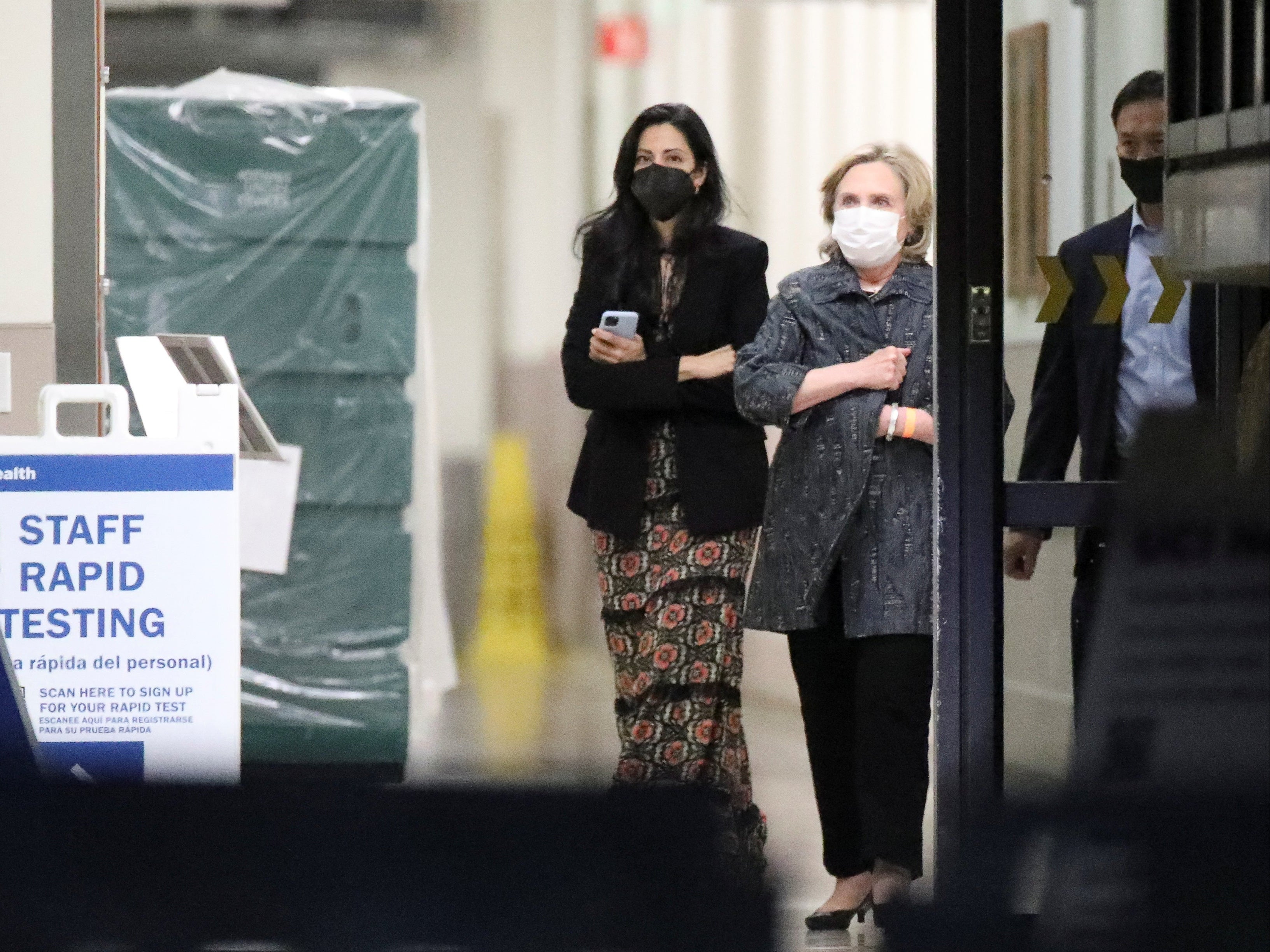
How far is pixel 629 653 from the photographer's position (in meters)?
3.34

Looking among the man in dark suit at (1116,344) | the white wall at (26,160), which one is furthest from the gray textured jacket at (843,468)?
the white wall at (26,160)

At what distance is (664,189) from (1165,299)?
1149 mm

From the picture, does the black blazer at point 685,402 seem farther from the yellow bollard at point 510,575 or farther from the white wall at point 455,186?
the yellow bollard at point 510,575

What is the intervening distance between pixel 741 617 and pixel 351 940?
281cm

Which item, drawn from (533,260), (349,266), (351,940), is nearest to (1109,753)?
(351,940)

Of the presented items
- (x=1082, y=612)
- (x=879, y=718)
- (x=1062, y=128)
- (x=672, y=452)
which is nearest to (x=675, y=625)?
(x=672, y=452)

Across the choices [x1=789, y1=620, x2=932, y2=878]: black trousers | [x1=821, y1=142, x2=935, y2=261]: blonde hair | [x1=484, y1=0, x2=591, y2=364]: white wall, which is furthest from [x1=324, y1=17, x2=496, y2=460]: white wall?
[x1=789, y1=620, x2=932, y2=878]: black trousers

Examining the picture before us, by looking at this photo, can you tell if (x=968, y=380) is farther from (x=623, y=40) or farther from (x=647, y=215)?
(x=623, y=40)

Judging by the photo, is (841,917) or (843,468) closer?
(841,917)

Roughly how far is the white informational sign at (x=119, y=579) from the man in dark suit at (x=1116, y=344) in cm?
110

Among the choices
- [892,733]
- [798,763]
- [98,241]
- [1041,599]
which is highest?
[98,241]

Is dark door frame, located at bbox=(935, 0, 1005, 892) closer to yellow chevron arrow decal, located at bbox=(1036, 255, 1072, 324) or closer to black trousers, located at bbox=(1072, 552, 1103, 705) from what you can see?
yellow chevron arrow decal, located at bbox=(1036, 255, 1072, 324)

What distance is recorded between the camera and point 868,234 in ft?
9.80

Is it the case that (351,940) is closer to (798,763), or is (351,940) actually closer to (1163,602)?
(1163,602)
